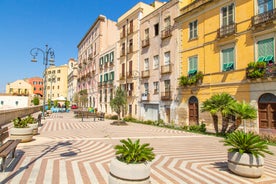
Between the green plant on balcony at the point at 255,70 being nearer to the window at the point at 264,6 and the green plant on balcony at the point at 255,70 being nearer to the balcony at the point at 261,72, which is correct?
the balcony at the point at 261,72

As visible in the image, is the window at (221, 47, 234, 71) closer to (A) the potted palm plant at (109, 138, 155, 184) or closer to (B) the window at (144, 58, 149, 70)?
(B) the window at (144, 58, 149, 70)

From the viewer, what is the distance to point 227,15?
693 inches

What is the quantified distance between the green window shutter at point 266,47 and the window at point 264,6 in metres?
2.30

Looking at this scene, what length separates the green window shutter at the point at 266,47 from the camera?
1415cm

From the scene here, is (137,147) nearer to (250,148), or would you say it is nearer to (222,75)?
(250,148)

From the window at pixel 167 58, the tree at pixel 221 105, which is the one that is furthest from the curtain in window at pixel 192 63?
the tree at pixel 221 105

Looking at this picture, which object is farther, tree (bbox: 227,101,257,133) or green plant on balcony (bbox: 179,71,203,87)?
green plant on balcony (bbox: 179,71,203,87)

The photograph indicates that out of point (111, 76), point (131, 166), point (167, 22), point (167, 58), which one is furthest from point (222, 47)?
point (111, 76)

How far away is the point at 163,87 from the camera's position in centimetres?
2394

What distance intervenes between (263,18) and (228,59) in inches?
152

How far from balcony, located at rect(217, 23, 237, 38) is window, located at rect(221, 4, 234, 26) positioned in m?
0.51

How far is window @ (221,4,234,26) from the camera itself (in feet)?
56.7

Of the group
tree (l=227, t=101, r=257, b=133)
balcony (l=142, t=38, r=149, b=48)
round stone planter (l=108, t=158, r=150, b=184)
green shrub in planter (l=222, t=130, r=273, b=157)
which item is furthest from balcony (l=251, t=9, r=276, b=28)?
round stone planter (l=108, t=158, r=150, b=184)

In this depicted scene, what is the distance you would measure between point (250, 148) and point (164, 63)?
1906 centimetres
